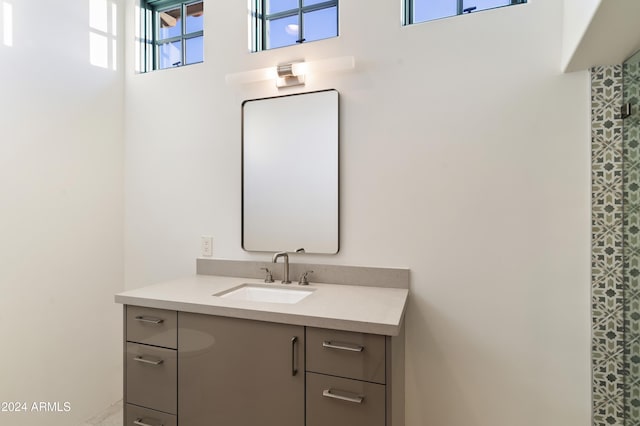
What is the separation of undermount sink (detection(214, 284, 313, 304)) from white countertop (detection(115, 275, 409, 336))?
0.11 feet

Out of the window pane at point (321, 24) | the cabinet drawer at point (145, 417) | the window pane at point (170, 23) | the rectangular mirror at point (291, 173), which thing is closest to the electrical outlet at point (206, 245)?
the rectangular mirror at point (291, 173)

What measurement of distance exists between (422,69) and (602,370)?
1590 millimetres

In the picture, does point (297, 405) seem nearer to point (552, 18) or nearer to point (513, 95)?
point (513, 95)

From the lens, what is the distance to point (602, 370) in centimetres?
142

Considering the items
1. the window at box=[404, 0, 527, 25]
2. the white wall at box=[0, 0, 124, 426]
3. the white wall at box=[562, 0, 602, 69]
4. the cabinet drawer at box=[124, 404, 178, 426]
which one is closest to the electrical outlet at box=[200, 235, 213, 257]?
the white wall at box=[0, 0, 124, 426]

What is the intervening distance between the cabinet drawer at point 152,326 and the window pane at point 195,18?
1.88m

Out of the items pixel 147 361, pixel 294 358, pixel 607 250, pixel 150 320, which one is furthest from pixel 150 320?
pixel 607 250

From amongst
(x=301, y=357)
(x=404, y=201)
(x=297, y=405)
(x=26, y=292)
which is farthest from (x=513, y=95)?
(x=26, y=292)

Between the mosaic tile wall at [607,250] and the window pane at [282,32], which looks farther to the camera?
the window pane at [282,32]

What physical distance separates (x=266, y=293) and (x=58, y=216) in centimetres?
136

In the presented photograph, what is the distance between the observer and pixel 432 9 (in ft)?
5.78

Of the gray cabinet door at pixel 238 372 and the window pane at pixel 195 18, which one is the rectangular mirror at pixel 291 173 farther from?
the window pane at pixel 195 18

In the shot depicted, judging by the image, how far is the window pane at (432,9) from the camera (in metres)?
1.73

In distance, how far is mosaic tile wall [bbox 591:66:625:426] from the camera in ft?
4.60
